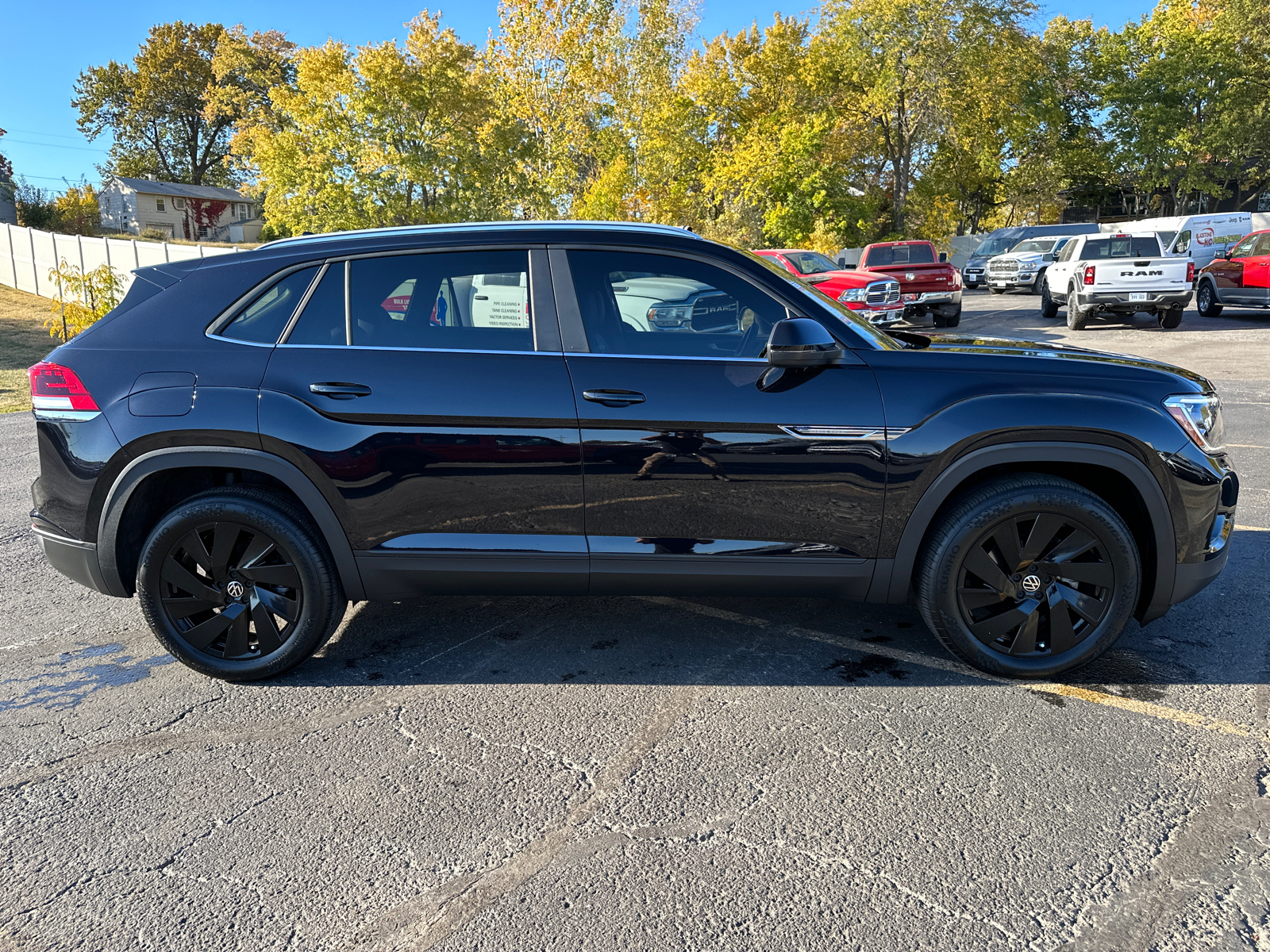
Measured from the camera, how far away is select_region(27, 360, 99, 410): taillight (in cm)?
356

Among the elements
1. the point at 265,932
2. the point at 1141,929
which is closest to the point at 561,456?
the point at 265,932

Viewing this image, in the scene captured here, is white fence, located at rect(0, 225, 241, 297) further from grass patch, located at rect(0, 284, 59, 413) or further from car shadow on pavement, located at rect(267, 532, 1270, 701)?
car shadow on pavement, located at rect(267, 532, 1270, 701)

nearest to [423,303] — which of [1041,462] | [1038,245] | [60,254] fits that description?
[1041,462]

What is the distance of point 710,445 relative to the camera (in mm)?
3363

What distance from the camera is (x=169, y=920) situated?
2332mm

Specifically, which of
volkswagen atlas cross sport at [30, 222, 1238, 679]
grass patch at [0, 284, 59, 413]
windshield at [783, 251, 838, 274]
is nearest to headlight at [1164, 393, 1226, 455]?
volkswagen atlas cross sport at [30, 222, 1238, 679]

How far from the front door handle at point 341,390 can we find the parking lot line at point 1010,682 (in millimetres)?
1842

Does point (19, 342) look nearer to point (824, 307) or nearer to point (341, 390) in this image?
point (341, 390)

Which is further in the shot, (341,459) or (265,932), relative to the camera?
(341,459)

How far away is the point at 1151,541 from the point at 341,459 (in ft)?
10.4

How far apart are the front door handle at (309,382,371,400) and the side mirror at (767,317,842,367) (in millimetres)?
1549

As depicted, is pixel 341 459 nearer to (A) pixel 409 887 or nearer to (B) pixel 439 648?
(B) pixel 439 648

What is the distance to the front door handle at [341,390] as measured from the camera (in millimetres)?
3453

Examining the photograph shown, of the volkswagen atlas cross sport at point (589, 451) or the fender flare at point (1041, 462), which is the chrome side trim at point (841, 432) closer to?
the volkswagen atlas cross sport at point (589, 451)
